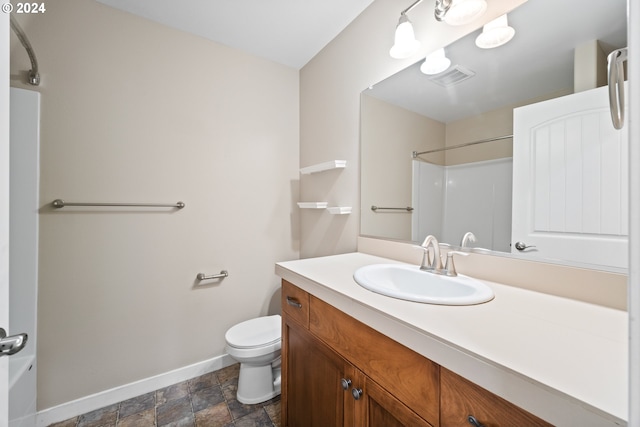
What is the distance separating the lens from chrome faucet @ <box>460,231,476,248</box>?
1.10 meters

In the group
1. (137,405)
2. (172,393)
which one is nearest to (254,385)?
(172,393)

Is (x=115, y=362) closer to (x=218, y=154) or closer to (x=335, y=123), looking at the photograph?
(x=218, y=154)

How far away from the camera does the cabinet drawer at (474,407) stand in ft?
1.54

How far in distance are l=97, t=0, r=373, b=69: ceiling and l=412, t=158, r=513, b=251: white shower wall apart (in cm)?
116

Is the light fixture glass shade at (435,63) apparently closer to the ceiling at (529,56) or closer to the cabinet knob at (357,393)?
the ceiling at (529,56)

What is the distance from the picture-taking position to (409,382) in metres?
0.66

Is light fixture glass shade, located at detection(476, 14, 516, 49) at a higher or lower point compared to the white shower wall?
higher

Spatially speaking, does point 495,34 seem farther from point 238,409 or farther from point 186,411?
point 186,411

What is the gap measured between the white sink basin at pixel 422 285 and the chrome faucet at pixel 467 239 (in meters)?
0.14

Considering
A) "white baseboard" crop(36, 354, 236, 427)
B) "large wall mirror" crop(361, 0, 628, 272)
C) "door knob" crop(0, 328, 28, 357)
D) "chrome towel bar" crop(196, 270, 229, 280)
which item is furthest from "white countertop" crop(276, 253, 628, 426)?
"white baseboard" crop(36, 354, 236, 427)

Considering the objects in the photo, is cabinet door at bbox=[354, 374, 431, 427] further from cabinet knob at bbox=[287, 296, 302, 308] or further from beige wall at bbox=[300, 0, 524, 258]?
beige wall at bbox=[300, 0, 524, 258]

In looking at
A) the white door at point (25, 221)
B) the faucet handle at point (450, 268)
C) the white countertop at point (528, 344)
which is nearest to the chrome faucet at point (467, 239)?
the faucet handle at point (450, 268)

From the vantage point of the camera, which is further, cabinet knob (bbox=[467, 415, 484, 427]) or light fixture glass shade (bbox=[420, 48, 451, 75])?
light fixture glass shade (bbox=[420, 48, 451, 75])

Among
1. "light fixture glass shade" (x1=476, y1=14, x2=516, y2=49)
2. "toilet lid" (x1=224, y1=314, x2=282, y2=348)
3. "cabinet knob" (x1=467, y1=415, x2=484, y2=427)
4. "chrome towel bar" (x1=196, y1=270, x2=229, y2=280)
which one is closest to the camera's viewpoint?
"cabinet knob" (x1=467, y1=415, x2=484, y2=427)
